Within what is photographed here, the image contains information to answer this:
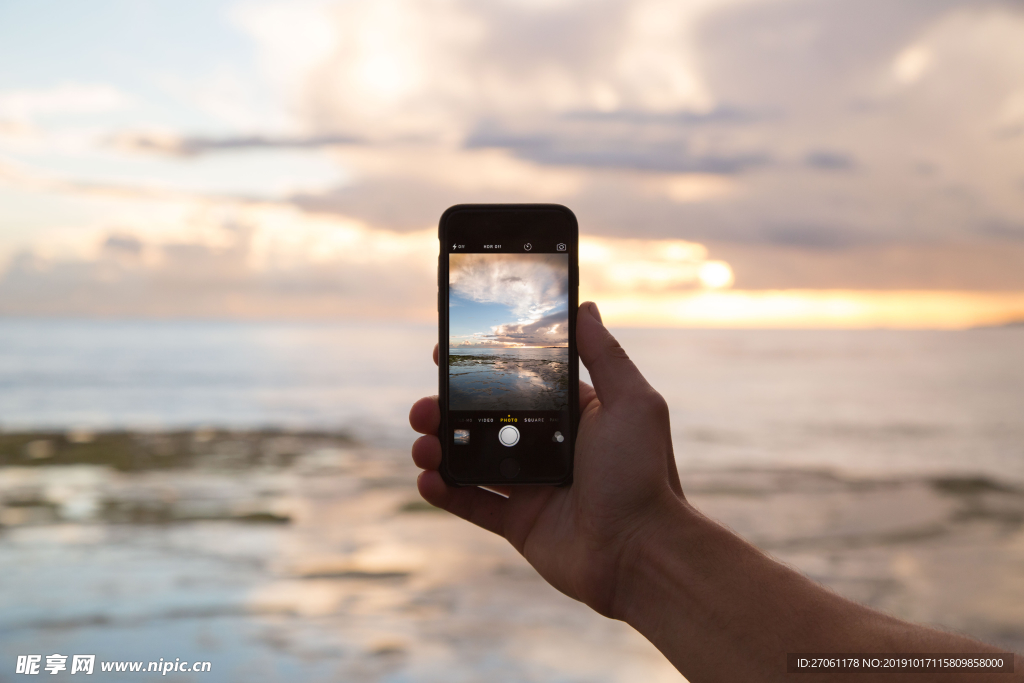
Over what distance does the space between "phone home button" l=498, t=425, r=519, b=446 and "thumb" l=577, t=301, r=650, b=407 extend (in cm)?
42

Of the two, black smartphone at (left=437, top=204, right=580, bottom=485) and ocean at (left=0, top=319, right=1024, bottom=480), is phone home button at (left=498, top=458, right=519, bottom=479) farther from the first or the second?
ocean at (left=0, top=319, right=1024, bottom=480)

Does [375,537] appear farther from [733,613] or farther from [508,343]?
[733,613]

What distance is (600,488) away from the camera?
2.52 meters

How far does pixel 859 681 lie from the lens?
1.90m

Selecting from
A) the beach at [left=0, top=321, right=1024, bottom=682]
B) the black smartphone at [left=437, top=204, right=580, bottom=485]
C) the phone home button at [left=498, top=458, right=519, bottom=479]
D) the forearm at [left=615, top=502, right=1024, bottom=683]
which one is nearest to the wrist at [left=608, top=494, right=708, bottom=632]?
the forearm at [left=615, top=502, right=1024, bottom=683]

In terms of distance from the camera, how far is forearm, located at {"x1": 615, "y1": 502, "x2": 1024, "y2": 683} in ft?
6.43

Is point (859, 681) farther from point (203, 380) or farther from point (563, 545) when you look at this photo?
point (203, 380)

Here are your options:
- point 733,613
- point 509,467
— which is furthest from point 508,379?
point 733,613

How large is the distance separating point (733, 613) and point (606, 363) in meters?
1.01

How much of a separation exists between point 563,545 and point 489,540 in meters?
6.52

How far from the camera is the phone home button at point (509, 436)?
279 cm

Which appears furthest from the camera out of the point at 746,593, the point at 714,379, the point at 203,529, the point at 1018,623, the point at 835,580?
the point at 714,379

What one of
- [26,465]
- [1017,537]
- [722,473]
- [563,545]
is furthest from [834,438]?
[26,465]

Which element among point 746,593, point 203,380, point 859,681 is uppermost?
point 746,593
